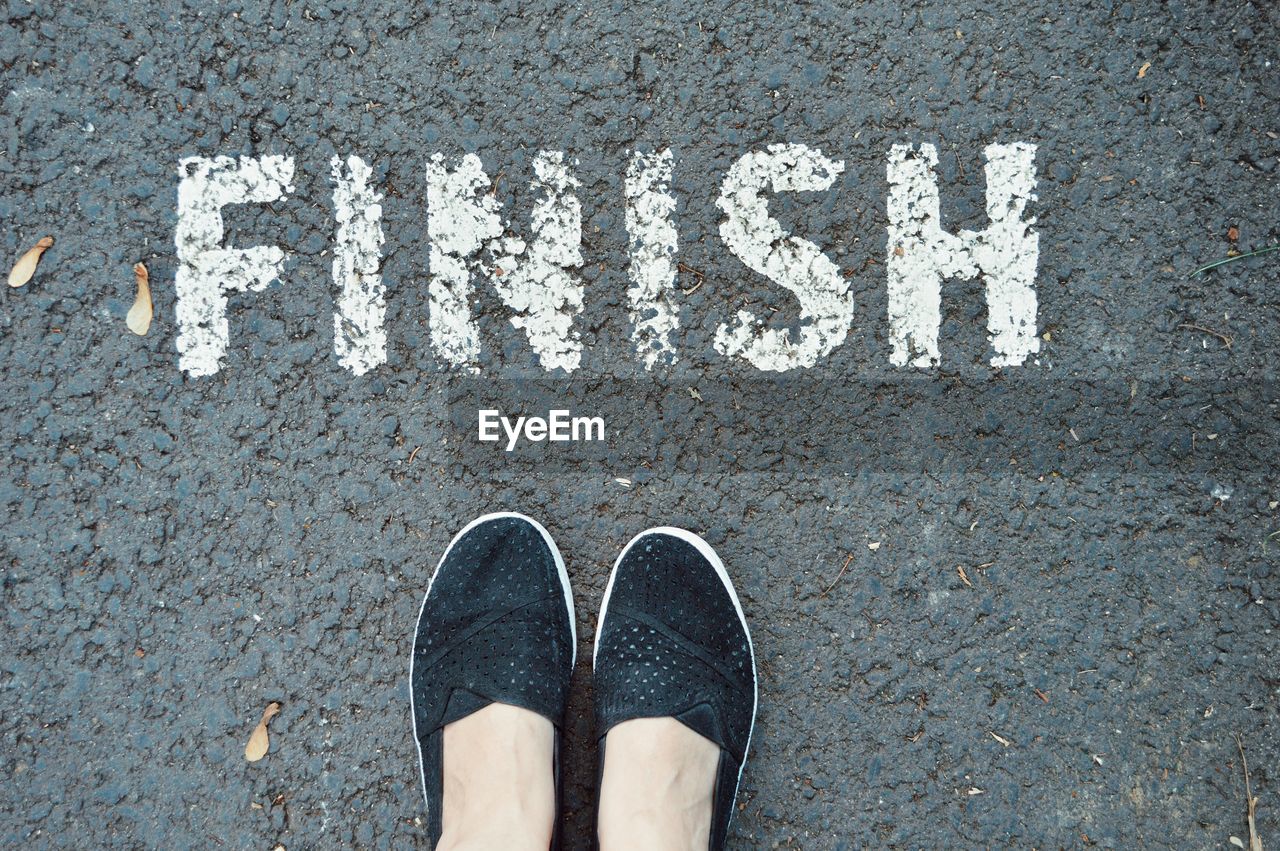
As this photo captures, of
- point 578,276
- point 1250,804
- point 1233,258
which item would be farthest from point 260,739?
point 1233,258

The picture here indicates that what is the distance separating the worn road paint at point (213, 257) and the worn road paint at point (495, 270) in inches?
17.1

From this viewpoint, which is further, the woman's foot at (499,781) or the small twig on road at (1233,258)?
the small twig on road at (1233,258)

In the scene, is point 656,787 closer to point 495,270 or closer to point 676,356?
point 676,356

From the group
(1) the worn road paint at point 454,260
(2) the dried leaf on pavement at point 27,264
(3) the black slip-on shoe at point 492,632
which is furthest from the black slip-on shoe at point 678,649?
(2) the dried leaf on pavement at point 27,264

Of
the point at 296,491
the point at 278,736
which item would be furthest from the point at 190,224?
the point at 278,736

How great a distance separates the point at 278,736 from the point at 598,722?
86 centimetres

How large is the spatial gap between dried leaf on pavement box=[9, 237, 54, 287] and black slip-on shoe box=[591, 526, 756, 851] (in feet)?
5.86

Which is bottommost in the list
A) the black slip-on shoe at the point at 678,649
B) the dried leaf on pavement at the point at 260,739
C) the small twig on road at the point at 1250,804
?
the small twig on road at the point at 1250,804

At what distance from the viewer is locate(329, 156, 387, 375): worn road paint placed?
2053 millimetres

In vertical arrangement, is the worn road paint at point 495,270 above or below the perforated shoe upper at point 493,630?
above

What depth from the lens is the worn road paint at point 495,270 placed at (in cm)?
206

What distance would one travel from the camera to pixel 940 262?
6.73 ft

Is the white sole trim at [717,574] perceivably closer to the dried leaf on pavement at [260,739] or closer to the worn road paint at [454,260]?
the worn road paint at [454,260]

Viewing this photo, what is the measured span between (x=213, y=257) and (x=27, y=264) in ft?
1.65
